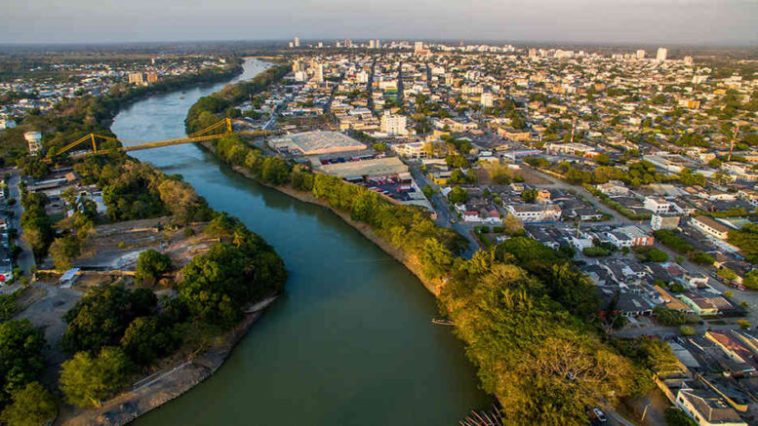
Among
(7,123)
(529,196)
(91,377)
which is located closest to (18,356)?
(91,377)

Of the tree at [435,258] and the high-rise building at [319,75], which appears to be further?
the high-rise building at [319,75]

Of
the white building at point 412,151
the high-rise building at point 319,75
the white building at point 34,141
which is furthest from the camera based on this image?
the high-rise building at point 319,75

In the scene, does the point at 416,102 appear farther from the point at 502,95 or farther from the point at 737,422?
the point at 737,422

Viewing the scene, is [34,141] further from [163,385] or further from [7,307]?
[163,385]

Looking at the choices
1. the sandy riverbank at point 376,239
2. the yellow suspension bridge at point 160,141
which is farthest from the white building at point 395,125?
the sandy riverbank at point 376,239

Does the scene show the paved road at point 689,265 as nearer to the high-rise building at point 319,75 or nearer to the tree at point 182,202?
the tree at point 182,202

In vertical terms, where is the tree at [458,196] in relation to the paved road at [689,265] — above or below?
above

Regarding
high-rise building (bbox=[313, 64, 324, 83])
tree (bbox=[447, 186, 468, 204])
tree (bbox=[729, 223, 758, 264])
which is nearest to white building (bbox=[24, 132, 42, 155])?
tree (bbox=[447, 186, 468, 204])

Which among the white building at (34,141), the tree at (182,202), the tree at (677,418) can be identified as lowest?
the tree at (677,418)
